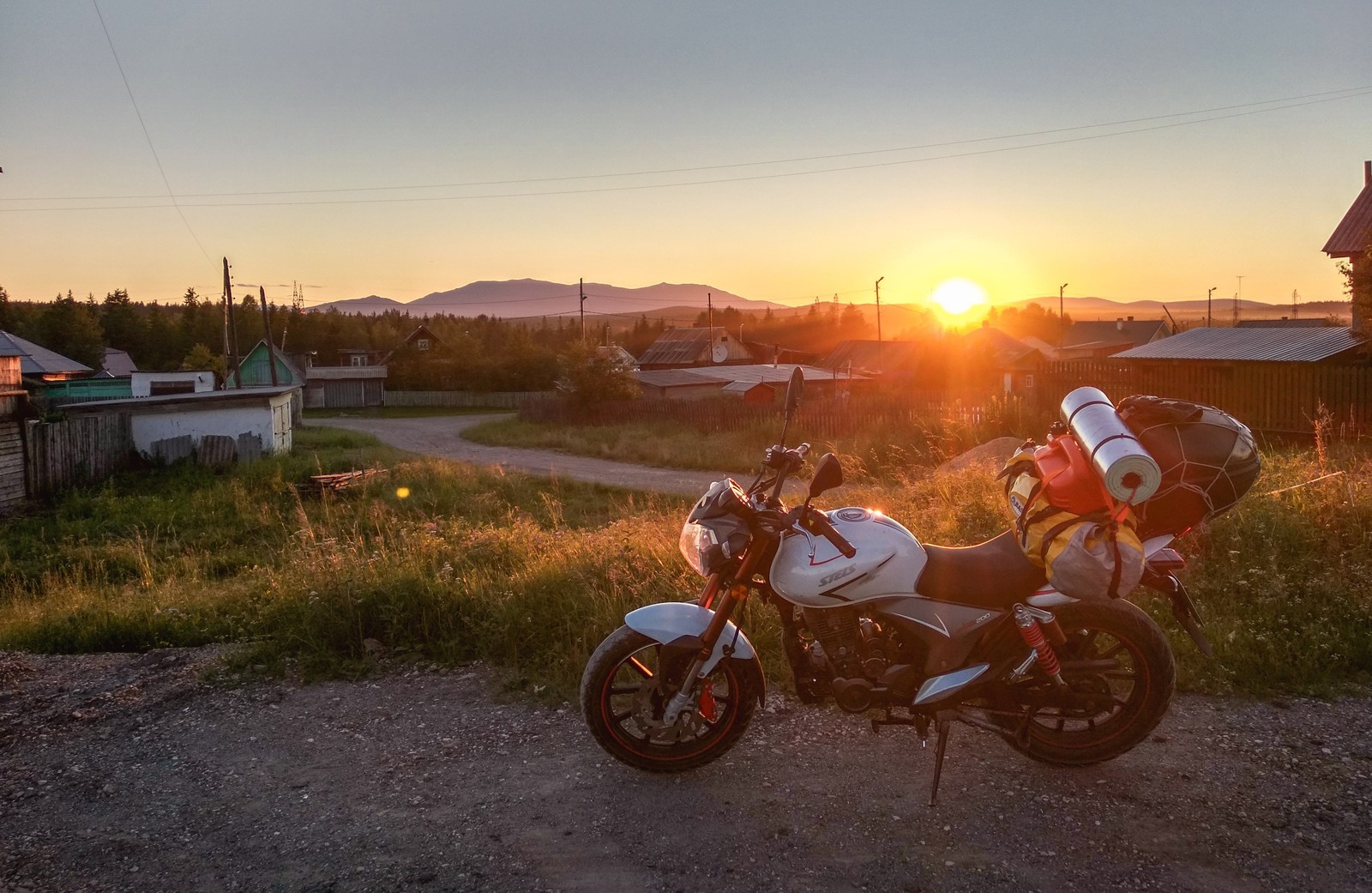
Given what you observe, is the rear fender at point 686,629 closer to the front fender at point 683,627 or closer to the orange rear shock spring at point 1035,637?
the front fender at point 683,627

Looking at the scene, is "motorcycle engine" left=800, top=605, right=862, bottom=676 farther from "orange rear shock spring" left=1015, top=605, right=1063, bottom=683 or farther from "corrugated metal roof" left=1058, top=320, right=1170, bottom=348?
"corrugated metal roof" left=1058, top=320, right=1170, bottom=348

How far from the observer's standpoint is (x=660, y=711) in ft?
13.1

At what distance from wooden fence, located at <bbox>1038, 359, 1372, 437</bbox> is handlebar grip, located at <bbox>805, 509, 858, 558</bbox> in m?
15.0

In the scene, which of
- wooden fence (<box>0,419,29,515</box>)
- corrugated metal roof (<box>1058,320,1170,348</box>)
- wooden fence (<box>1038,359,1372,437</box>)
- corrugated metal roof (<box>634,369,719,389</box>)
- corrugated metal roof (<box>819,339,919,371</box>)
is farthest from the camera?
corrugated metal roof (<box>1058,320,1170,348</box>)

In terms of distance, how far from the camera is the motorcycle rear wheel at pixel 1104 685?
3.76 meters

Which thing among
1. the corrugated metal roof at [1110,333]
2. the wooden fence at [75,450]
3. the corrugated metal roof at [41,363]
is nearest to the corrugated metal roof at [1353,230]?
the wooden fence at [75,450]

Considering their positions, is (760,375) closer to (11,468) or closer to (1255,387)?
(1255,387)

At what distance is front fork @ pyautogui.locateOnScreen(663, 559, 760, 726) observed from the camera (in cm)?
384

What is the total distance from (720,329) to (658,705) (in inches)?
2371

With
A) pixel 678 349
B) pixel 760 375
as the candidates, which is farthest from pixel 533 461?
pixel 678 349

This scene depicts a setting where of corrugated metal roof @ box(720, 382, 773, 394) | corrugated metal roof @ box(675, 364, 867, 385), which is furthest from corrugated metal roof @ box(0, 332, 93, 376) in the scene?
corrugated metal roof @ box(675, 364, 867, 385)

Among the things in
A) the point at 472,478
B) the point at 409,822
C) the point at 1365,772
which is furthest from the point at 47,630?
the point at 472,478

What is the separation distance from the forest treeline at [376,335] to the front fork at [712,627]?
37.1 m

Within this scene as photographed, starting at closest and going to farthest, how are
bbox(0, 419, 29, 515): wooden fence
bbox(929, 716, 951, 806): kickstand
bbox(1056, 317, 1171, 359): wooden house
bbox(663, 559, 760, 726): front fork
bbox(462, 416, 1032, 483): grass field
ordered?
1. bbox(929, 716, 951, 806): kickstand
2. bbox(663, 559, 760, 726): front fork
3. bbox(0, 419, 29, 515): wooden fence
4. bbox(462, 416, 1032, 483): grass field
5. bbox(1056, 317, 1171, 359): wooden house
